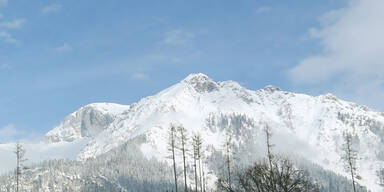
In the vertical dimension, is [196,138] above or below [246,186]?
above

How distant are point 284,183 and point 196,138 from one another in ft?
141

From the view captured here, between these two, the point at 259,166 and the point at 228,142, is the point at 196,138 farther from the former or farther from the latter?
the point at 259,166

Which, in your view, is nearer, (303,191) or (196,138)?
(303,191)

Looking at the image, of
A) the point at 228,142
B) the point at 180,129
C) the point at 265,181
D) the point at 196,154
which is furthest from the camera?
the point at 228,142

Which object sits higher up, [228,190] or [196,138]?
[196,138]

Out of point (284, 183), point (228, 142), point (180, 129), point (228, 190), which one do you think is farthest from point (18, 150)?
point (284, 183)

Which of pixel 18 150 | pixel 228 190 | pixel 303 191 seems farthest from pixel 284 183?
pixel 18 150

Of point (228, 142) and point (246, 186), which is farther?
point (228, 142)

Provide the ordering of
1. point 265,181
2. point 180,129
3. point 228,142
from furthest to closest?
point 228,142 < point 180,129 < point 265,181

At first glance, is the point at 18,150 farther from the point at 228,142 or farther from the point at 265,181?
the point at 265,181

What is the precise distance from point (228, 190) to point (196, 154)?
35343 millimetres

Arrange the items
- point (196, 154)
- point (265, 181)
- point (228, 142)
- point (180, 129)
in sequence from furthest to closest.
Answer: point (228, 142) → point (196, 154) → point (180, 129) → point (265, 181)

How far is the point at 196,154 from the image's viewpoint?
8444 cm

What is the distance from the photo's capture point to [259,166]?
48.0 m
